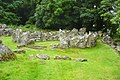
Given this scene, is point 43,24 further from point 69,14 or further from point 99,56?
point 99,56

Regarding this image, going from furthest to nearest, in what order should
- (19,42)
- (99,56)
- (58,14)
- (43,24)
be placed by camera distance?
(43,24)
(58,14)
(19,42)
(99,56)

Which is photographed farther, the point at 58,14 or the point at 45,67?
the point at 58,14

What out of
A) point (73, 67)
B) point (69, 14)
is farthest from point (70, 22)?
point (73, 67)

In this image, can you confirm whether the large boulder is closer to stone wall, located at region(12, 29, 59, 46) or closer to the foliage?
stone wall, located at region(12, 29, 59, 46)

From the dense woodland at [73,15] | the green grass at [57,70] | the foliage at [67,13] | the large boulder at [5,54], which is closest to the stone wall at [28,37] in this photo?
the foliage at [67,13]

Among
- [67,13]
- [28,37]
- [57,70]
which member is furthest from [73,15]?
[57,70]

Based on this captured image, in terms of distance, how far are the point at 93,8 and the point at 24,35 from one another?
49.0ft

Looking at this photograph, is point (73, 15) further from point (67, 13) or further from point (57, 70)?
point (57, 70)

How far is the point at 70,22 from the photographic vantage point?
45.7m

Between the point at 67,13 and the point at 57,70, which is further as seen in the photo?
the point at 67,13

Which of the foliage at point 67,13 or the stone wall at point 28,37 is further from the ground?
the foliage at point 67,13

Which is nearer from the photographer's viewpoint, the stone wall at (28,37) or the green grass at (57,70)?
the green grass at (57,70)

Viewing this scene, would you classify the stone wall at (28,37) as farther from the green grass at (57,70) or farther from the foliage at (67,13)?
the green grass at (57,70)

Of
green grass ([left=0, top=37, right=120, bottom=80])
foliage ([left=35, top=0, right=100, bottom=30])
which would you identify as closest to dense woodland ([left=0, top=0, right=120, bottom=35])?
foliage ([left=35, top=0, right=100, bottom=30])
